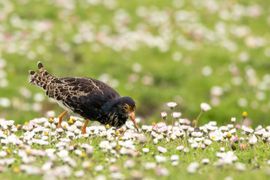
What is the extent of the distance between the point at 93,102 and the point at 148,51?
10.7m

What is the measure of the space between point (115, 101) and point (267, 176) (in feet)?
11.4

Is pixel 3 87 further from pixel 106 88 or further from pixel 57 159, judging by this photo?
pixel 57 159

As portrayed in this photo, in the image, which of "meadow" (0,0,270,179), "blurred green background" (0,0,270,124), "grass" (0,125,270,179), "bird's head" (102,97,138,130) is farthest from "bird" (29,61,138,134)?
"blurred green background" (0,0,270,124)

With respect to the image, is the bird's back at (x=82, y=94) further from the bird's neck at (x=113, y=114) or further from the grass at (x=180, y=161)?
the grass at (x=180, y=161)

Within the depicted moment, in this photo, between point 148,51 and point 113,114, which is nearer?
point 113,114

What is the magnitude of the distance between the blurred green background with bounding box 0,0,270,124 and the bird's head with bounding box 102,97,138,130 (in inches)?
284

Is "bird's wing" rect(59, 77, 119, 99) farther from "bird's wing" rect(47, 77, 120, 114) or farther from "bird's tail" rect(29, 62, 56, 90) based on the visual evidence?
"bird's tail" rect(29, 62, 56, 90)

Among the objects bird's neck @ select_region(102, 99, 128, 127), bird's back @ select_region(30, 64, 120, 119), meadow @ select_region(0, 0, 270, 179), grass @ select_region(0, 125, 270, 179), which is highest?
meadow @ select_region(0, 0, 270, 179)

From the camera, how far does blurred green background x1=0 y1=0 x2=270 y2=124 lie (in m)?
19.5

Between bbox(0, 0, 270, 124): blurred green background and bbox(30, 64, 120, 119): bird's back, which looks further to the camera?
bbox(0, 0, 270, 124): blurred green background

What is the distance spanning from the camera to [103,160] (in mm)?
9344

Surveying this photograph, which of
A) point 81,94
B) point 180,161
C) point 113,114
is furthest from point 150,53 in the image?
point 180,161

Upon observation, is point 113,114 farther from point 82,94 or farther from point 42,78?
point 42,78

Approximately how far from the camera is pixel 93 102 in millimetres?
11453
